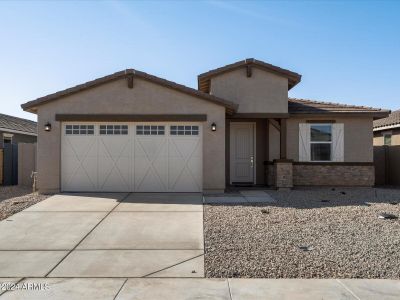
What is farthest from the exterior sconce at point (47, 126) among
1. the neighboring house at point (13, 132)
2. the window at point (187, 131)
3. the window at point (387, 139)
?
the window at point (387, 139)

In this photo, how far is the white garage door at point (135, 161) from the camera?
40.8 ft

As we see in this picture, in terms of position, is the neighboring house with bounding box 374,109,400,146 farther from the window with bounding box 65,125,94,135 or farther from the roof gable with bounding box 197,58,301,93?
the window with bounding box 65,125,94,135

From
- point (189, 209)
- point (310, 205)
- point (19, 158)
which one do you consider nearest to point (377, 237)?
point (310, 205)

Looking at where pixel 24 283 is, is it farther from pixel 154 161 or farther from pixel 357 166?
pixel 357 166

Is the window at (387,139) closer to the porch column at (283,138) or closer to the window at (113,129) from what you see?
the porch column at (283,138)

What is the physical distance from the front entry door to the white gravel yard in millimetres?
4359

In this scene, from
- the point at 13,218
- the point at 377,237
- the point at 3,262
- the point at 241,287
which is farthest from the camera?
the point at 13,218

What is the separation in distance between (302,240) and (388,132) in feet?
53.9

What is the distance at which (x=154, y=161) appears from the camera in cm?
1244

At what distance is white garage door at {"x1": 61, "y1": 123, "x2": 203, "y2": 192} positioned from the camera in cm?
1245

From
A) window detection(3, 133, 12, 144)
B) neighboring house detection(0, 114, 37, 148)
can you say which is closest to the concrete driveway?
neighboring house detection(0, 114, 37, 148)

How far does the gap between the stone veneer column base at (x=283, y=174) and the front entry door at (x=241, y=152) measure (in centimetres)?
188

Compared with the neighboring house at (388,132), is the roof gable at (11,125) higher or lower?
higher

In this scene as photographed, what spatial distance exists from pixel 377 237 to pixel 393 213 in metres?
2.53
